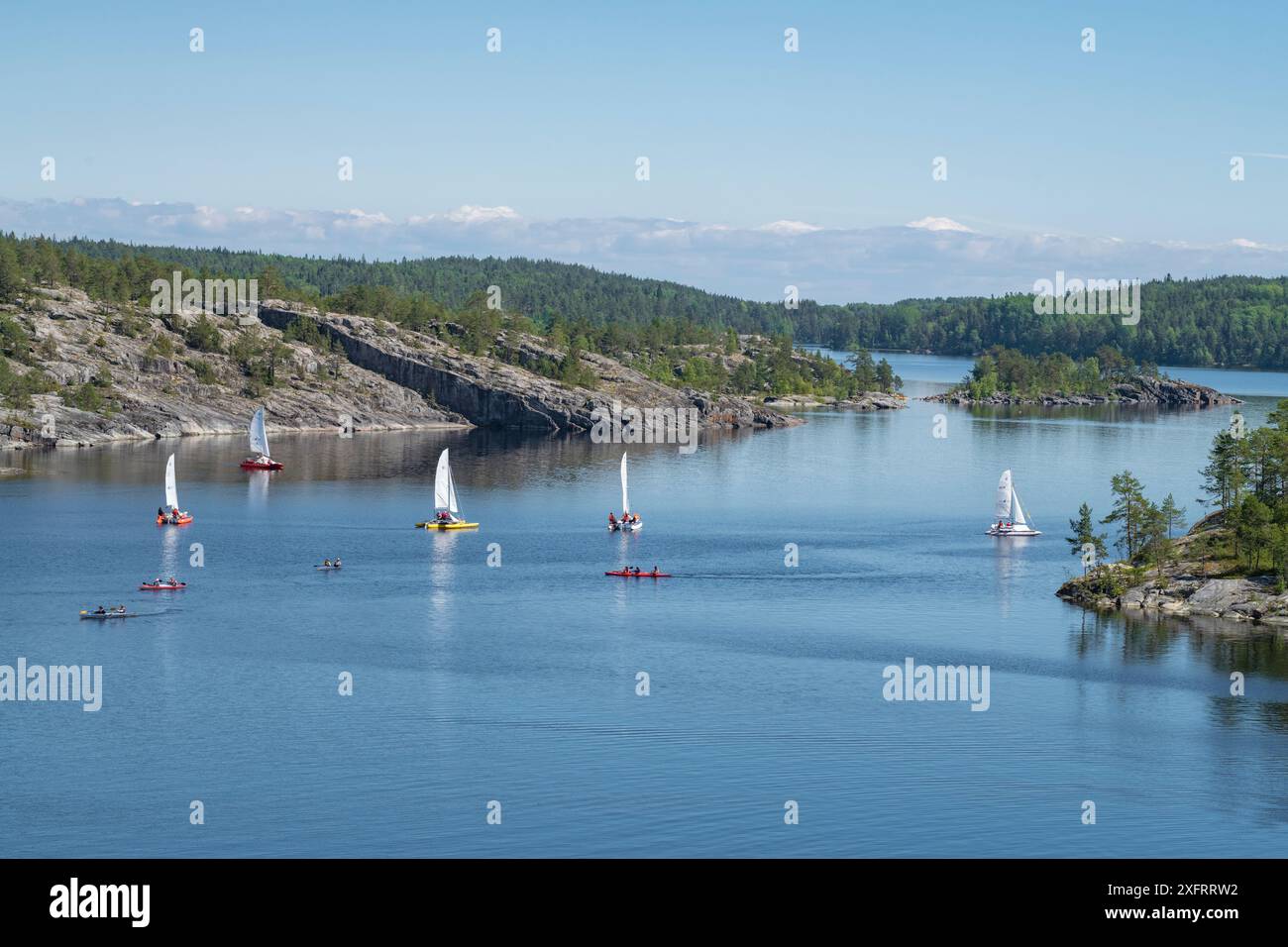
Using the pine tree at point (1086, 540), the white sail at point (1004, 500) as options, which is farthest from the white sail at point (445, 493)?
the pine tree at point (1086, 540)

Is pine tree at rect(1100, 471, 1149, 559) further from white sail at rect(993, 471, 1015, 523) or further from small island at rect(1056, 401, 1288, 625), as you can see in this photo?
white sail at rect(993, 471, 1015, 523)

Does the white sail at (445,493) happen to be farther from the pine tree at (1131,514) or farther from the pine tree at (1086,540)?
the pine tree at (1131,514)

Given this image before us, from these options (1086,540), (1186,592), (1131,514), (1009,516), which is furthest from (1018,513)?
(1186,592)

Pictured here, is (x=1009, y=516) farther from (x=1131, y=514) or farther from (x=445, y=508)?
(x=445, y=508)

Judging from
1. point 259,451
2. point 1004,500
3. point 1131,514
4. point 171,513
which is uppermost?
point 259,451

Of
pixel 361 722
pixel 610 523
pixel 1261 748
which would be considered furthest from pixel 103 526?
pixel 1261 748
